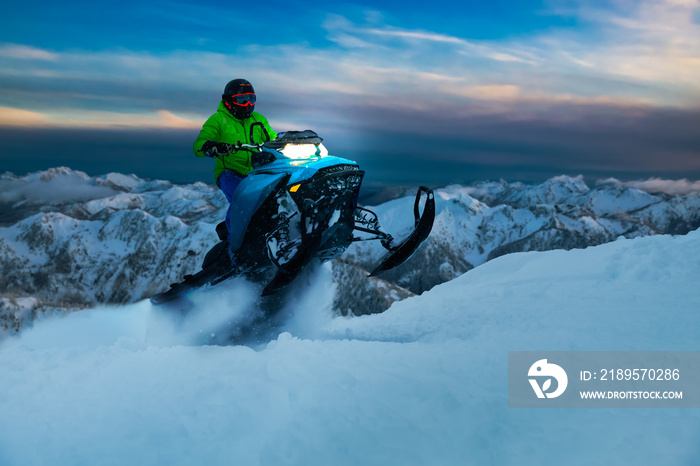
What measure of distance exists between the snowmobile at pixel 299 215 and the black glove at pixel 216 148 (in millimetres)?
123

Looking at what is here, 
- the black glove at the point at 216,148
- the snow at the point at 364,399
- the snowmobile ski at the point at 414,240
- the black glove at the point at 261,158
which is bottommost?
the snow at the point at 364,399

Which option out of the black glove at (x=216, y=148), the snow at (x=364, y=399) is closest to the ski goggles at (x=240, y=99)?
the black glove at (x=216, y=148)

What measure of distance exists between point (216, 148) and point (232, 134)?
0.92m

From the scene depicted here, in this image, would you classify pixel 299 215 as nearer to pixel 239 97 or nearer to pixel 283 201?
pixel 283 201

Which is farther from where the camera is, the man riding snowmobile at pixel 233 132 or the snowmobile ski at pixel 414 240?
the man riding snowmobile at pixel 233 132

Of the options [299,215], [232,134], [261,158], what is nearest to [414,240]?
[299,215]

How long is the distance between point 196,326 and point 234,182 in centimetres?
262

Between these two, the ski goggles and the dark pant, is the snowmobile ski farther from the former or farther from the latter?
the ski goggles

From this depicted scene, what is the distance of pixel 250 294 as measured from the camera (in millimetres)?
8172

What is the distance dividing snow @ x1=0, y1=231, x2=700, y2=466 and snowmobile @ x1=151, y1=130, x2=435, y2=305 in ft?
4.14

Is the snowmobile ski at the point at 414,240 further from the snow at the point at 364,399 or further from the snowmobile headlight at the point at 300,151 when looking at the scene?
the snowmobile headlight at the point at 300,151

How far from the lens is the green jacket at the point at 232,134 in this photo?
753 centimetres

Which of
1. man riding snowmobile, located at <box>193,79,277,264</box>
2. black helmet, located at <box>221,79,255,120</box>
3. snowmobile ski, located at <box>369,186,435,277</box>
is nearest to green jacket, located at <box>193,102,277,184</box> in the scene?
man riding snowmobile, located at <box>193,79,277,264</box>

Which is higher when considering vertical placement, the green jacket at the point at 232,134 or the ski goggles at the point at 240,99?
the ski goggles at the point at 240,99
